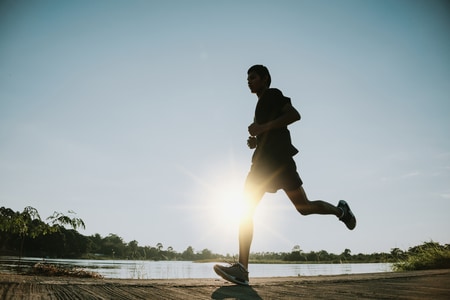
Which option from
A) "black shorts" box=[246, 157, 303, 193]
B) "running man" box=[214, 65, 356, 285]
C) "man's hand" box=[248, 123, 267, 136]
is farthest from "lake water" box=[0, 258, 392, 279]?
"man's hand" box=[248, 123, 267, 136]

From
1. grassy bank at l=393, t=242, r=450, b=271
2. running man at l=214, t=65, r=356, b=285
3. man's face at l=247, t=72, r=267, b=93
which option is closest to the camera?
running man at l=214, t=65, r=356, b=285

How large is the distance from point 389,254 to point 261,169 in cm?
1213

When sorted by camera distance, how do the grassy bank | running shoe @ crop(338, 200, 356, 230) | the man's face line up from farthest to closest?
the grassy bank → running shoe @ crop(338, 200, 356, 230) → the man's face

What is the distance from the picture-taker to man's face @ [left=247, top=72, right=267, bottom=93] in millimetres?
3244

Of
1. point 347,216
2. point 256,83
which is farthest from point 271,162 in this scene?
point 347,216

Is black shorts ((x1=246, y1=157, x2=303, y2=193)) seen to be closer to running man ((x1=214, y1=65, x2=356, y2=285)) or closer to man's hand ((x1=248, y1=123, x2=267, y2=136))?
running man ((x1=214, y1=65, x2=356, y2=285))

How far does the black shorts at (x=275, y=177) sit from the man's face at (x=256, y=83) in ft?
2.89

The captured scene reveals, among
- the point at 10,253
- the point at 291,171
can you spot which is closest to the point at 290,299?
the point at 291,171

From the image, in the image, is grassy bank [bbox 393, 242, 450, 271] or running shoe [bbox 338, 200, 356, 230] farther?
grassy bank [bbox 393, 242, 450, 271]

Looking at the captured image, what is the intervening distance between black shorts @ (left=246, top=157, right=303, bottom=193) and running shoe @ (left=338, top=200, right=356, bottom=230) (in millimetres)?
1177

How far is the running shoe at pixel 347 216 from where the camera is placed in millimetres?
3713

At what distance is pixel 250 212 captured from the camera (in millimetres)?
2881

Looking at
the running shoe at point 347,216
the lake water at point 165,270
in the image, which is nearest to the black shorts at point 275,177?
the lake water at point 165,270

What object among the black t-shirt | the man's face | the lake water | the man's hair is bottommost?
the lake water
